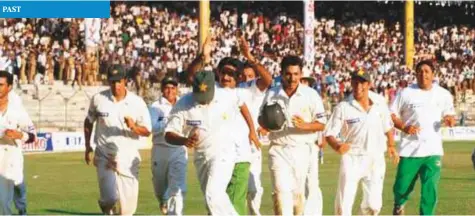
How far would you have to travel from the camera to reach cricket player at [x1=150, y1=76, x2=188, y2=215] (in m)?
18.4

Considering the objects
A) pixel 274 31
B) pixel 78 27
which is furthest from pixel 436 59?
pixel 78 27

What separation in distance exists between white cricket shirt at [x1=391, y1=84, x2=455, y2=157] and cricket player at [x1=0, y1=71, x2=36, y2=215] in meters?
4.90

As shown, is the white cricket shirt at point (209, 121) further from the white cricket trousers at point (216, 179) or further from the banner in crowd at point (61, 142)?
the banner in crowd at point (61, 142)

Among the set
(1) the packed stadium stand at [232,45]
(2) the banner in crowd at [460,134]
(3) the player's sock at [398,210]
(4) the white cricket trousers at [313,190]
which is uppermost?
(1) the packed stadium stand at [232,45]

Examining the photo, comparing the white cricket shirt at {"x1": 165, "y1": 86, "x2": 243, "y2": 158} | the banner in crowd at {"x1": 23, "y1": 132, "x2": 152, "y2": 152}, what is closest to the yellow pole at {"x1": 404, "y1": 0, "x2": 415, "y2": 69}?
the banner in crowd at {"x1": 23, "y1": 132, "x2": 152, "y2": 152}

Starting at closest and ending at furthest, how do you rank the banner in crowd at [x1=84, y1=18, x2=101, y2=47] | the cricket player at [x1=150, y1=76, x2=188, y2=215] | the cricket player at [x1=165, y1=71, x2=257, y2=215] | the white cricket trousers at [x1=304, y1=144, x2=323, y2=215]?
the cricket player at [x1=165, y1=71, x2=257, y2=215]
the white cricket trousers at [x1=304, y1=144, x2=323, y2=215]
the cricket player at [x1=150, y1=76, x2=188, y2=215]
the banner in crowd at [x1=84, y1=18, x2=101, y2=47]

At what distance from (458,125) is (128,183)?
38.3m

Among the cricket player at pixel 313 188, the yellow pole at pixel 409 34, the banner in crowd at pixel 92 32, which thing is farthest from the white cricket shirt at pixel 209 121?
the yellow pole at pixel 409 34

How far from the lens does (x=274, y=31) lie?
6156 cm

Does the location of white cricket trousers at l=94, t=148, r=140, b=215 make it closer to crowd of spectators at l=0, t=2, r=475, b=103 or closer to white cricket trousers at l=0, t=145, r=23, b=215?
white cricket trousers at l=0, t=145, r=23, b=215

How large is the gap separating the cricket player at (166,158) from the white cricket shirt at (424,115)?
3.05m

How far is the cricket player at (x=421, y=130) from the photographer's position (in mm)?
17719

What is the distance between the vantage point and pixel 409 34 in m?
62.2

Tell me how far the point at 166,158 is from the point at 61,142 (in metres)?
27.0
